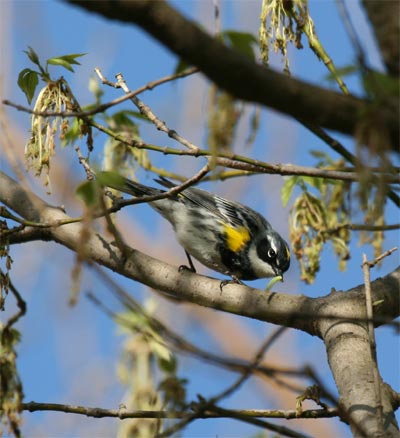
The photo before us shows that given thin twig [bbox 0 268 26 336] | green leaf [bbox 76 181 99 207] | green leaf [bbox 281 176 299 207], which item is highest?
green leaf [bbox 281 176 299 207]

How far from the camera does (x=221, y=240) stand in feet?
21.0

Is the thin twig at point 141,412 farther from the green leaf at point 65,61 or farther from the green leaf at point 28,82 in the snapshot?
the green leaf at point 65,61

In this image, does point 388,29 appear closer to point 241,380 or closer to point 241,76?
point 241,76

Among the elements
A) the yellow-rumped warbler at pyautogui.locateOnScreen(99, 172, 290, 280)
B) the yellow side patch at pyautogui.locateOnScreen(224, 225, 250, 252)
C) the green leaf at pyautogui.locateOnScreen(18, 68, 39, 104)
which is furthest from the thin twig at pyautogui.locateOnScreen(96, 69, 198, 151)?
the yellow side patch at pyautogui.locateOnScreen(224, 225, 250, 252)

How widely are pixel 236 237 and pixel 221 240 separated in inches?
6.8

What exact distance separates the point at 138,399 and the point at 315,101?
157 centimetres

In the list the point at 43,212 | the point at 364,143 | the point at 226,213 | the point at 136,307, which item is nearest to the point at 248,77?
the point at 364,143

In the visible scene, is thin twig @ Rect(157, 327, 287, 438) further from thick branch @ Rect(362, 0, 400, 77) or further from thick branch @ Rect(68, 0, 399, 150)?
thick branch @ Rect(362, 0, 400, 77)

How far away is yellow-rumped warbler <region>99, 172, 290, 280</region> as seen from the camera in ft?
20.7

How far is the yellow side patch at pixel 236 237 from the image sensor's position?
643 centimetres

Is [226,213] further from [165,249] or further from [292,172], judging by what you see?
[292,172]

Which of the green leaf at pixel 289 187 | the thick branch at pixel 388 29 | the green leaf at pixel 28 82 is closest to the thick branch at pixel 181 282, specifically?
the green leaf at pixel 28 82

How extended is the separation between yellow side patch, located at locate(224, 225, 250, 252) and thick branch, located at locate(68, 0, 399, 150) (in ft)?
15.9

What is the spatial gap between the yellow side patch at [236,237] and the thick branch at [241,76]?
4852mm
